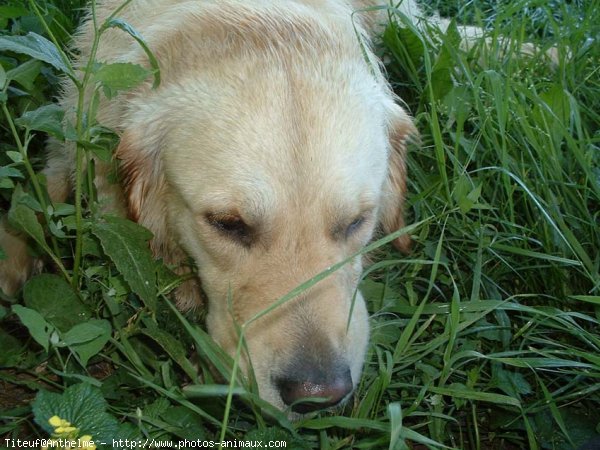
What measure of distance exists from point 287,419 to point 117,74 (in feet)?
3.60

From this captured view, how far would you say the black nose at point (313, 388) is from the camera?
220 cm

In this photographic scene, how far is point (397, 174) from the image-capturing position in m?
3.19

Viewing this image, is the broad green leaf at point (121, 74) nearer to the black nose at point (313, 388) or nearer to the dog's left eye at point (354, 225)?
the dog's left eye at point (354, 225)

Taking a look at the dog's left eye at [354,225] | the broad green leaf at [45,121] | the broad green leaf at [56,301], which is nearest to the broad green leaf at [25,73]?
the broad green leaf at [45,121]

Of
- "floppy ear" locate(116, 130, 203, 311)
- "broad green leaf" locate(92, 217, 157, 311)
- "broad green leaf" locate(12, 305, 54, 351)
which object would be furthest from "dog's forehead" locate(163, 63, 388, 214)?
"broad green leaf" locate(12, 305, 54, 351)

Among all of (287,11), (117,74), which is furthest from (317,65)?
(117,74)

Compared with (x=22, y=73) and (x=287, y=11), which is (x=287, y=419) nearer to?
(x=22, y=73)

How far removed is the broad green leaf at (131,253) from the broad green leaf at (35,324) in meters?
0.27

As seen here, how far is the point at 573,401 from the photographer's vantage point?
8.38ft

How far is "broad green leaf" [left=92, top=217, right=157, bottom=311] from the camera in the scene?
7.91 feet

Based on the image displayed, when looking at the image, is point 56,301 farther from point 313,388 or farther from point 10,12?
point 10,12

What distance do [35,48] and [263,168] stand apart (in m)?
0.74

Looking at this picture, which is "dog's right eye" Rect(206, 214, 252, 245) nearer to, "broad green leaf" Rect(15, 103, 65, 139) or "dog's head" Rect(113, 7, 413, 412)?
"dog's head" Rect(113, 7, 413, 412)

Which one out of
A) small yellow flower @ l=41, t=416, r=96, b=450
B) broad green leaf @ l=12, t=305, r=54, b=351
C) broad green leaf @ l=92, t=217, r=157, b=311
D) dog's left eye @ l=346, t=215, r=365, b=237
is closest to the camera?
small yellow flower @ l=41, t=416, r=96, b=450
